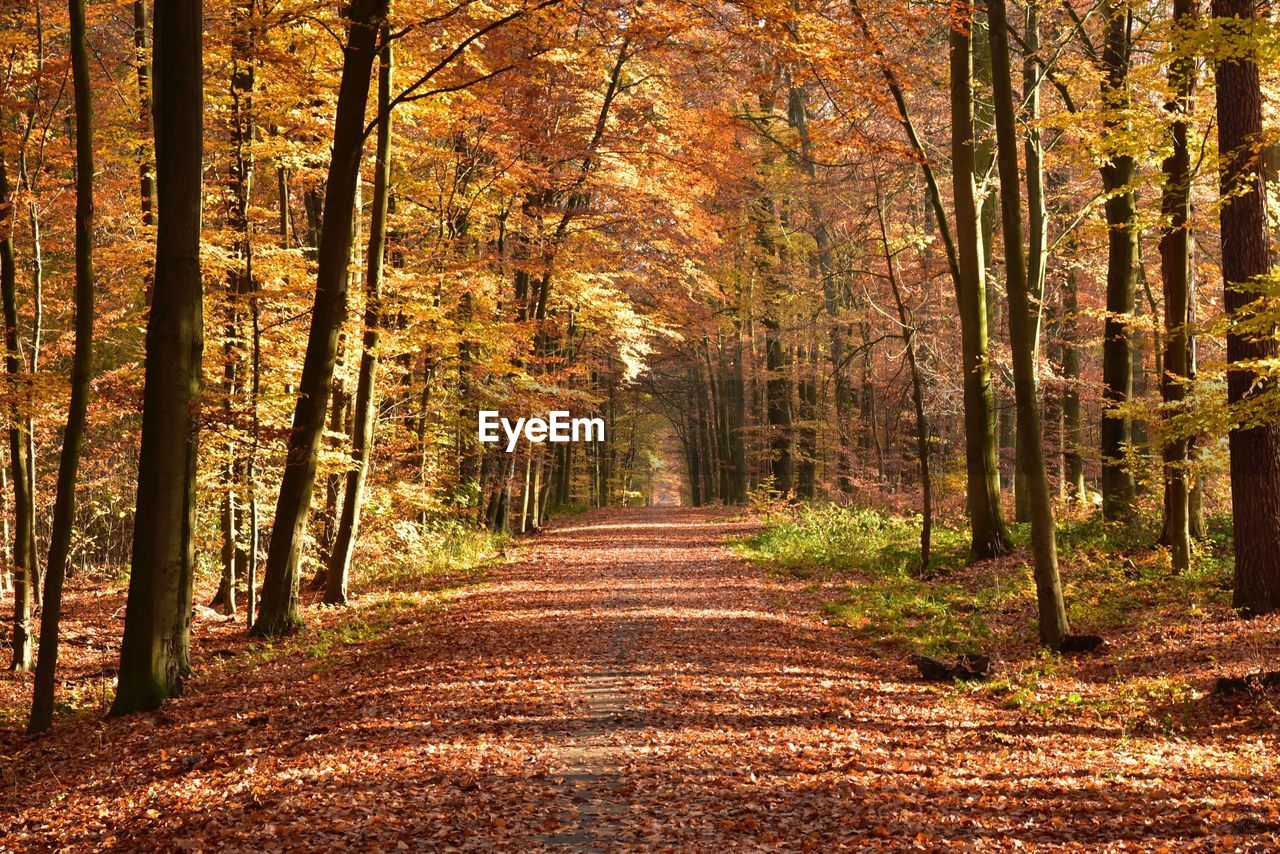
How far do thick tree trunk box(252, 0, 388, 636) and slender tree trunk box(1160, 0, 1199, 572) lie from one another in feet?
29.9

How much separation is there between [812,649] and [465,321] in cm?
1015

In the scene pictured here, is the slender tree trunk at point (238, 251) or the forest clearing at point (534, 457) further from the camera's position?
the slender tree trunk at point (238, 251)

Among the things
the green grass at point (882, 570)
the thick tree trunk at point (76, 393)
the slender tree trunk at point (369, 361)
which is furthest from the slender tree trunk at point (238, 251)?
the green grass at point (882, 570)

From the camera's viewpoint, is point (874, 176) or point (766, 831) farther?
point (874, 176)

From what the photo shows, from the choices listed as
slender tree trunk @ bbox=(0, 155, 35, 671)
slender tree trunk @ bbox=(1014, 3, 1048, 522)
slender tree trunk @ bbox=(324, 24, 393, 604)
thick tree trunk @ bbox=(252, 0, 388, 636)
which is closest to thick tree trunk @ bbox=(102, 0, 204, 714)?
thick tree trunk @ bbox=(252, 0, 388, 636)

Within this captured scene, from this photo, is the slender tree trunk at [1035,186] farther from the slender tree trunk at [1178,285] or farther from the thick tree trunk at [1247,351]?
the thick tree trunk at [1247,351]

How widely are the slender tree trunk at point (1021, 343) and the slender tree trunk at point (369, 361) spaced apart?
23.8 ft

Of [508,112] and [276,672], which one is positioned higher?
[508,112]

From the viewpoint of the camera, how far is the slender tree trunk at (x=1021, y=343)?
9562 mm

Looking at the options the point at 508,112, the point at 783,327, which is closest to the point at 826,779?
the point at 508,112

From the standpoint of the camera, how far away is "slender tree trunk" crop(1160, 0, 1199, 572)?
1112 cm

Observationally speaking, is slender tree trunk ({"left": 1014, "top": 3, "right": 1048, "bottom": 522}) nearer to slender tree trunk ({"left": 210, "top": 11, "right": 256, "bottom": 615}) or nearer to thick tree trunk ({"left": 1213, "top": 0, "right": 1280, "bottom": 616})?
thick tree trunk ({"left": 1213, "top": 0, "right": 1280, "bottom": 616})

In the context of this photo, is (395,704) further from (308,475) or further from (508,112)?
(508,112)

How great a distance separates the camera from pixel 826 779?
639 centimetres
